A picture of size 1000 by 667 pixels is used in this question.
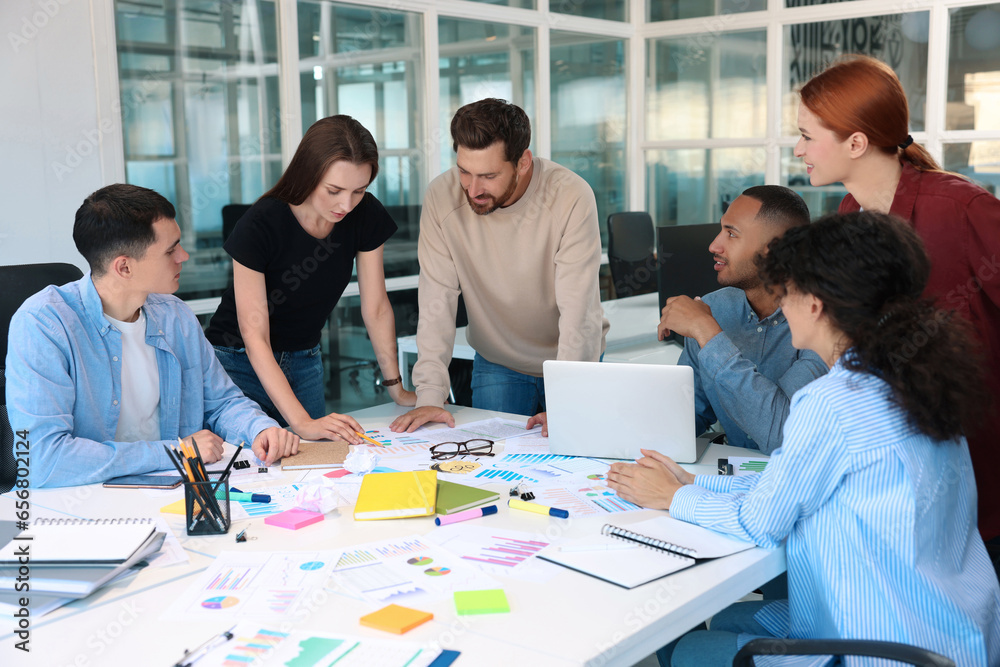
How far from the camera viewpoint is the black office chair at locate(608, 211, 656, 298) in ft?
17.8

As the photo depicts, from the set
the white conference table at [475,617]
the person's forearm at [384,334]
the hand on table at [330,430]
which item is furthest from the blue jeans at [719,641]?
the person's forearm at [384,334]

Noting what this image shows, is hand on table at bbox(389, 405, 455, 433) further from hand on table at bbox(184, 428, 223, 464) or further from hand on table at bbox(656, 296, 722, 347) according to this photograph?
hand on table at bbox(656, 296, 722, 347)

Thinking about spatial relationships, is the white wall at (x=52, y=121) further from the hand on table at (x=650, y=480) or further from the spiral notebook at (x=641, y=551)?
the spiral notebook at (x=641, y=551)

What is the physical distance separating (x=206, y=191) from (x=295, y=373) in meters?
2.02

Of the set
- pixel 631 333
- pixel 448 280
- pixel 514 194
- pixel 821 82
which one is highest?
pixel 821 82

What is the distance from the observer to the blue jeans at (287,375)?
103 inches

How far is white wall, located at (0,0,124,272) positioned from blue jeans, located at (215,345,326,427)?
1.48m

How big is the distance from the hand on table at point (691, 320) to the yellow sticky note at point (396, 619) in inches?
43.2

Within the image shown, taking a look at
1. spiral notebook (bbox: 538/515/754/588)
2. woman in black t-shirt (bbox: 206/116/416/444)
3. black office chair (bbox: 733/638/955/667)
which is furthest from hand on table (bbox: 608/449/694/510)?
woman in black t-shirt (bbox: 206/116/416/444)

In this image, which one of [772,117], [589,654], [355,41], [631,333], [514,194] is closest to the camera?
[589,654]

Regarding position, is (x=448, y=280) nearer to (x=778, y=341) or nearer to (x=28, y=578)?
(x=778, y=341)

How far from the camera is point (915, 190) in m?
1.98

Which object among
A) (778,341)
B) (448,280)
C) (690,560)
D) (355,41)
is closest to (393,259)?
(355,41)

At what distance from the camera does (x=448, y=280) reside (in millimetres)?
2715
